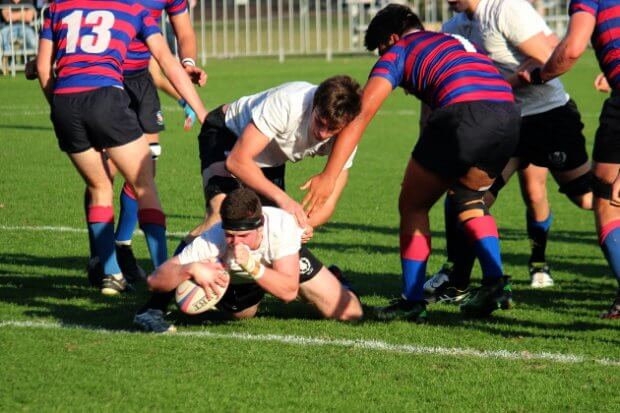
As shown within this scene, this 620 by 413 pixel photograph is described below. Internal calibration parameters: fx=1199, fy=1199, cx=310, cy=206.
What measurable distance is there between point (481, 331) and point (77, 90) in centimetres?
285

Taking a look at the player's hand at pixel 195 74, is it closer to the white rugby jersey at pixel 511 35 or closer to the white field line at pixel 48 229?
the white rugby jersey at pixel 511 35

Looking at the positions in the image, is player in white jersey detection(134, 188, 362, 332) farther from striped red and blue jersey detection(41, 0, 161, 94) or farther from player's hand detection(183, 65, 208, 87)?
player's hand detection(183, 65, 208, 87)

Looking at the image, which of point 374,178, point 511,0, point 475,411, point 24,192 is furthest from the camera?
point 374,178

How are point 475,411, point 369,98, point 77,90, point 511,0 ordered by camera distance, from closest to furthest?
point 475,411 < point 369,98 < point 77,90 < point 511,0

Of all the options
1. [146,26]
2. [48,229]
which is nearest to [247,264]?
[146,26]

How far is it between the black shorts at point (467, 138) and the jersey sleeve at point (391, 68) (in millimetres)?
289

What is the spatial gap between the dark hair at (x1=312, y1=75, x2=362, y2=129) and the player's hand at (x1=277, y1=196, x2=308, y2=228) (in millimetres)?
502

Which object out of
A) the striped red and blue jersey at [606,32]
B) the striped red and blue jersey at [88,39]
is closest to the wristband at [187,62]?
the striped red and blue jersey at [88,39]

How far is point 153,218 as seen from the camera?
761 centimetres

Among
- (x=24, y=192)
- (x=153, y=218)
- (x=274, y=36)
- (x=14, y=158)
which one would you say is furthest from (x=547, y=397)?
(x=274, y=36)

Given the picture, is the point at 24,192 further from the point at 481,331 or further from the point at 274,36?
the point at 274,36

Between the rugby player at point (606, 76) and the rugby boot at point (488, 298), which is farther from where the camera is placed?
the rugby boot at point (488, 298)

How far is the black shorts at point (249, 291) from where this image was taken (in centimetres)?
666

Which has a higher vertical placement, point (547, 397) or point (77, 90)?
point (77, 90)
